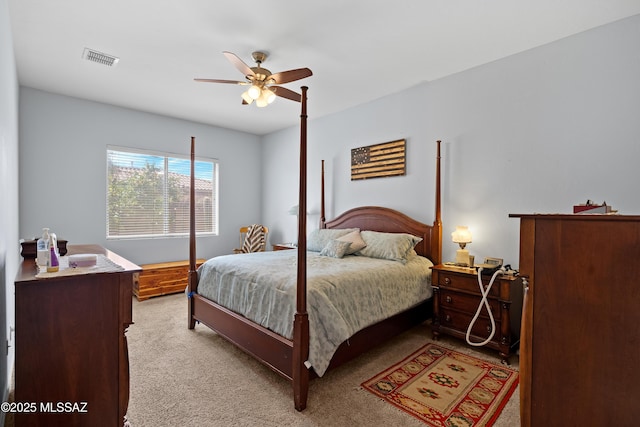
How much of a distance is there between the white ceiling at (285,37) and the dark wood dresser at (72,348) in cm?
200

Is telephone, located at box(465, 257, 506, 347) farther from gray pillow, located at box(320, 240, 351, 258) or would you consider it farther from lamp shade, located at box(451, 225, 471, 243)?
gray pillow, located at box(320, 240, 351, 258)

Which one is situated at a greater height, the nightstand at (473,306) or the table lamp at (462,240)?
the table lamp at (462,240)

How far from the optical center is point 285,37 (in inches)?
103

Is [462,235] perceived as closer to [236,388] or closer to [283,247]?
[236,388]

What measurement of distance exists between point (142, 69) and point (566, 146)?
4137mm

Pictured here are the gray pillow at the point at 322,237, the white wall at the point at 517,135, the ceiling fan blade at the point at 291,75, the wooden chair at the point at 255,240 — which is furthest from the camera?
the wooden chair at the point at 255,240

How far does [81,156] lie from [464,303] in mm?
4950

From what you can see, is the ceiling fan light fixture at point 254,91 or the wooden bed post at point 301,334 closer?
the wooden bed post at point 301,334

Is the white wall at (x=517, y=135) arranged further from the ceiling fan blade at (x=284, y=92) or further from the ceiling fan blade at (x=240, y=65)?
the ceiling fan blade at (x=240, y=65)

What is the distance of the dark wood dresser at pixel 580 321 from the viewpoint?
976mm

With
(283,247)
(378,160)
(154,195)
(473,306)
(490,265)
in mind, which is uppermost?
(378,160)

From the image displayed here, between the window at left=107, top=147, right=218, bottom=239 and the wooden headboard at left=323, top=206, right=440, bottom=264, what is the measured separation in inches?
89.5

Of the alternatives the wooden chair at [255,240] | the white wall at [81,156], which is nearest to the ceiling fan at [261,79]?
the white wall at [81,156]

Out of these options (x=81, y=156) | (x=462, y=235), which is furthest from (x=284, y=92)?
(x=81, y=156)
